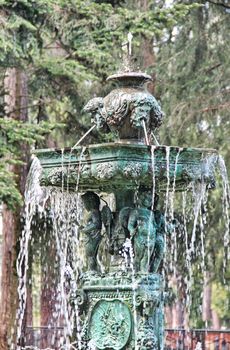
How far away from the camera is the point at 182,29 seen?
782 inches

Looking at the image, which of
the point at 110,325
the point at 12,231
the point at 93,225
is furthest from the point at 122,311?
the point at 12,231

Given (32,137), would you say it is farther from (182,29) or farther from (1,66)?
(182,29)

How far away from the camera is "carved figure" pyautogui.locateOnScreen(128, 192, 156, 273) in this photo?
8.70m

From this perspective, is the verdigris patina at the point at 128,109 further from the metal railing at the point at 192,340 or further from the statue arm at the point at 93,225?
the metal railing at the point at 192,340

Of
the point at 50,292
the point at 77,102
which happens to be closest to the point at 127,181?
the point at 77,102

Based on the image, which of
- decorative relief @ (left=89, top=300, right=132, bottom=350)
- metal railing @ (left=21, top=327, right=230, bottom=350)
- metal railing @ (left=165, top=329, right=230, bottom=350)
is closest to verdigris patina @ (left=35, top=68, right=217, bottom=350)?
decorative relief @ (left=89, top=300, right=132, bottom=350)

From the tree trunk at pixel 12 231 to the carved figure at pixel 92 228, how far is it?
299 inches

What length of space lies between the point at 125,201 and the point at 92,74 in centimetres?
808

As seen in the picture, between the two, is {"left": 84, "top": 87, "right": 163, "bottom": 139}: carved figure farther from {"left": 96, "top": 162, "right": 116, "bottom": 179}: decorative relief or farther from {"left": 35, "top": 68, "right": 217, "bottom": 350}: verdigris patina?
{"left": 96, "top": 162, "right": 116, "bottom": 179}: decorative relief

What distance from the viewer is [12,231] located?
1758 centimetres

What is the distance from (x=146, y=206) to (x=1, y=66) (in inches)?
265

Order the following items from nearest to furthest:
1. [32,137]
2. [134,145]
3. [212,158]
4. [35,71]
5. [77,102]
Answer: [134,145], [212,158], [32,137], [35,71], [77,102]

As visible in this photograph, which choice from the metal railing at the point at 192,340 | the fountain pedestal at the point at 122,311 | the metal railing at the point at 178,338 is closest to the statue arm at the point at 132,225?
the fountain pedestal at the point at 122,311

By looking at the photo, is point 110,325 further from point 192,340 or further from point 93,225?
point 192,340
